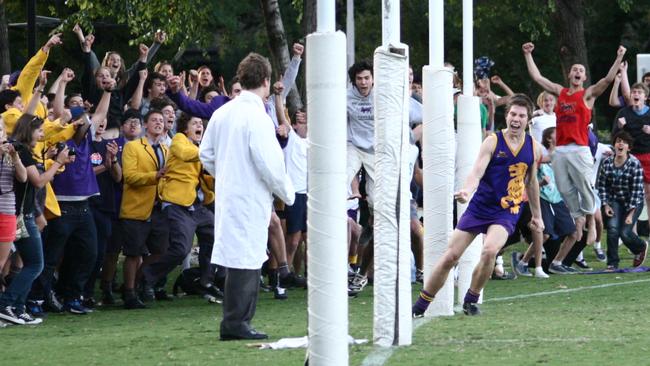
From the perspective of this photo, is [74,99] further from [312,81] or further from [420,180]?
[312,81]

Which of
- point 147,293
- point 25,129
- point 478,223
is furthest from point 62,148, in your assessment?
point 478,223

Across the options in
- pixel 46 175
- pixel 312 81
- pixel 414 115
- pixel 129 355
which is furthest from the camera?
pixel 414 115

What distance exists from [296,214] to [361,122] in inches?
Answer: 96.4

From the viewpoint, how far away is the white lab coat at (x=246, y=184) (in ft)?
38.6

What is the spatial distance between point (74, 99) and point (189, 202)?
1.78 metres

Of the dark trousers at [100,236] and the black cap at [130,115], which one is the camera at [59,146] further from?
the black cap at [130,115]

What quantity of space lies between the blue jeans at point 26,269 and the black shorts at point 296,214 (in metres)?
4.63

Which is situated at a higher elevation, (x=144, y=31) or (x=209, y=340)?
(x=144, y=31)

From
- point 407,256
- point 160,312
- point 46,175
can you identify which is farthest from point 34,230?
point 407,256

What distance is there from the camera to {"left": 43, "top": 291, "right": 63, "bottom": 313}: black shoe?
15.8 m

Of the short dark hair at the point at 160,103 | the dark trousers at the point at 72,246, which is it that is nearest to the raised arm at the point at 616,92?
the short dark hair at the point at 160,103

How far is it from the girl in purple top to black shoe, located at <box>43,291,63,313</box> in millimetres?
4157

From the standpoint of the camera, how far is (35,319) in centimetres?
1470

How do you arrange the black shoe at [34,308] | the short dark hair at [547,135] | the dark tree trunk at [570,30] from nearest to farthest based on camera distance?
the black shoe at [34,308]
the short dark hair at [547,135]
the dark tree trunk at [570,30]
